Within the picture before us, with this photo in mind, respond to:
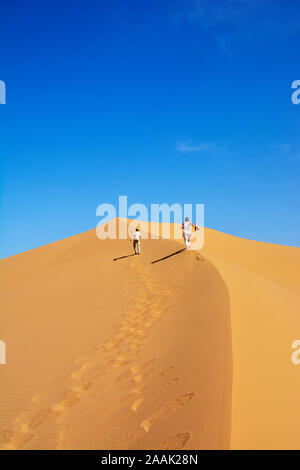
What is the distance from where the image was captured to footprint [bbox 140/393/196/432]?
4.32 metres

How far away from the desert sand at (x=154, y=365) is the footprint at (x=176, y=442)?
0.04 feet

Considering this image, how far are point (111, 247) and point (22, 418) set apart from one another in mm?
15769

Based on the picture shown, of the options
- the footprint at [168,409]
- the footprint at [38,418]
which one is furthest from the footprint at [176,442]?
the footprint at [38,418]

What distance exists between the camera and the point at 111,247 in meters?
21.3

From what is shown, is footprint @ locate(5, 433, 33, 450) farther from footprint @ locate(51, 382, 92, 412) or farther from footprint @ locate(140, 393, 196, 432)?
footprint @ locate(140, 393, 196, 432)

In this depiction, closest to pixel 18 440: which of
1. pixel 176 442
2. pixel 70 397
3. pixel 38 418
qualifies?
pixel 38 418

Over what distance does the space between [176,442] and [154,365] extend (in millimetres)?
2499

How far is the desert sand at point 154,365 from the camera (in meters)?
3.91

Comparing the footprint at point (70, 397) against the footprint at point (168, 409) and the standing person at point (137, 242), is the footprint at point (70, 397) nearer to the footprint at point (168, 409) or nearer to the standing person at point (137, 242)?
the footprint at point (168, 409)

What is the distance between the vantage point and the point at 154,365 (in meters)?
6.18

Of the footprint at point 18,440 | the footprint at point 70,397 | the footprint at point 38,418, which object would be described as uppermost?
the footprint at point 70,397

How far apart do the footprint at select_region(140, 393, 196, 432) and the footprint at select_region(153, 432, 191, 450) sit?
51cm

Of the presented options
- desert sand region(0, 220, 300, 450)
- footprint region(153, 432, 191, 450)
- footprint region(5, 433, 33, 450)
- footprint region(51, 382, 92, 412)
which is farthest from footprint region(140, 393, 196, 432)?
footprint region(5, 433, 33, 450)

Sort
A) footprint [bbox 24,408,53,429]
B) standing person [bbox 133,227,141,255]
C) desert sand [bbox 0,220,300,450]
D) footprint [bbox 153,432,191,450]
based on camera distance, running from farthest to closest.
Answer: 1. standing person [bbox 133,227,141,255]
2. footprint [bbox 24,408,53,429]
3. desert sand [bbox 0,220,300,450]
4. footprint [bbox 153,432,191,450]
